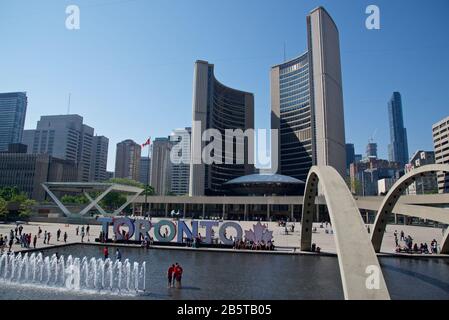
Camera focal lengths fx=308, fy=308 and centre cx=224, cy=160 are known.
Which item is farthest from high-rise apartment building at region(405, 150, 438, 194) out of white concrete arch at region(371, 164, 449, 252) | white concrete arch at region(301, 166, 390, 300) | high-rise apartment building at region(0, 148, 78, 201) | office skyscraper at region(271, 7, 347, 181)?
high-rise apartment building at region(0, 148, 78, 201)

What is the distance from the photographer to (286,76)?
15862 centimetres

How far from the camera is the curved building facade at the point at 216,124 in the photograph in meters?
128

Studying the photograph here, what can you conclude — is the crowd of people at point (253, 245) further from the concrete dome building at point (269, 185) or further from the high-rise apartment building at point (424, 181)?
the high-rise apartment building at point (424, 181)

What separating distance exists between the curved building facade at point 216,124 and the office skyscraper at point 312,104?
733 inches

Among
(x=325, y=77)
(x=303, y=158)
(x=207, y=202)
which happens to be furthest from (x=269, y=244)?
(x=303, y=158)

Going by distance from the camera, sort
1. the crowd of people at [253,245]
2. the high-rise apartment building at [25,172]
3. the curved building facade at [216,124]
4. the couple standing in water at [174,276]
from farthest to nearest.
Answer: the high-rise apartment building at [25,172], the curved building facade at [216,124], the crowd of people at [253,245], the couple standing in water at [174,276]

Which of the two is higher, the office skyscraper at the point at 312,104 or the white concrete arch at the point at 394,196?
the office skyscraper at the point at 312,104

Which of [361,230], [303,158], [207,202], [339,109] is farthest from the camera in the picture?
[303,158]

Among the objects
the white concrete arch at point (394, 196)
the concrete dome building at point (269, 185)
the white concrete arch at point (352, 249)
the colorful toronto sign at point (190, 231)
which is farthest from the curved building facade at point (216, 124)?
the white concrete arch at point (352, 249)

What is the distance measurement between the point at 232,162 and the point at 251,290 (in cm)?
14628

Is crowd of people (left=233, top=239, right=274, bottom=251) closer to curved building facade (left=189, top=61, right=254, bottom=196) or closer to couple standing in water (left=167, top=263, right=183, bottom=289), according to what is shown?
couple standing in water (left=167, top=263, right=183, bottom=289)

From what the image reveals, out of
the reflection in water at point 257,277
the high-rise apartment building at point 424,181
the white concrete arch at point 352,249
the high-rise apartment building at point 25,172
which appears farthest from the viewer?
the high-rise apartment building at point 424,181

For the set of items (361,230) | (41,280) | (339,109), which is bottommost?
(41,280)

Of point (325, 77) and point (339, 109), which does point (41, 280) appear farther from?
point (339, 109)
